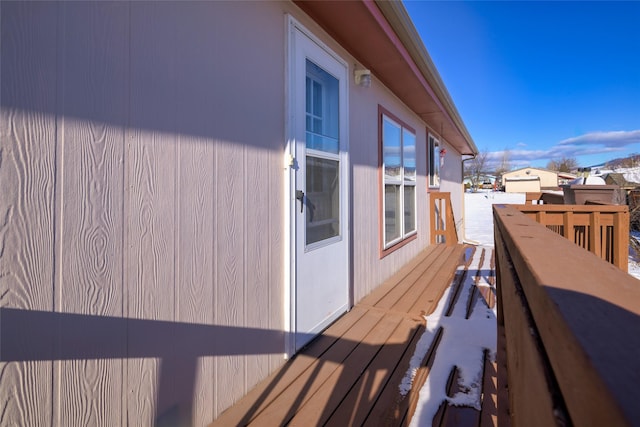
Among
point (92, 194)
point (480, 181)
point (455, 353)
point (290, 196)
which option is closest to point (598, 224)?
point (455, 353)

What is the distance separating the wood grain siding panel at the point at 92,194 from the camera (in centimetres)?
104

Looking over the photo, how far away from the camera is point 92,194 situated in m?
1.10

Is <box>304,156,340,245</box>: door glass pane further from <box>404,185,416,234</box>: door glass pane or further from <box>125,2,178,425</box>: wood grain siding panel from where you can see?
<box>404,185,416,234</box>: door glass pane

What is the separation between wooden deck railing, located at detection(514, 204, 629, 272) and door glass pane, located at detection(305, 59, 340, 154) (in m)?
1.64

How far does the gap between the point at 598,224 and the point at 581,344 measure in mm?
2929

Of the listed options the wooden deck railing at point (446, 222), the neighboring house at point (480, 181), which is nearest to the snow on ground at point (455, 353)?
the wooden deck railing at point (446, 222)

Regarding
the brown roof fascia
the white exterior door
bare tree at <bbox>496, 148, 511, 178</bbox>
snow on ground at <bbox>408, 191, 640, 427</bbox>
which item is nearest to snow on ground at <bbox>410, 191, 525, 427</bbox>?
snow on ground at <bbox>408, 191, 640, 427</bbox>

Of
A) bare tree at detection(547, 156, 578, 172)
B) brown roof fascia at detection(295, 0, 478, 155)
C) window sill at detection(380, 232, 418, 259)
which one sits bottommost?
window sill at detection(380, 232, 418, 259)

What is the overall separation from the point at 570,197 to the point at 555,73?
680 inches

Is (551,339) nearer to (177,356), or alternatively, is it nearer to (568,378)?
(568,378)

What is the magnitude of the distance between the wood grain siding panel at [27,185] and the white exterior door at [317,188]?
123 cm

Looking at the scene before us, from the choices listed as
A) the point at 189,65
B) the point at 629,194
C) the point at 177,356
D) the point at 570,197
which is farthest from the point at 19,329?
the point at 629,194

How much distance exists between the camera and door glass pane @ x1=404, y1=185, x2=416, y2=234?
15.3 feet

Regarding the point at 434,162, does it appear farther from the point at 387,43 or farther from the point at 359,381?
the point at 359,381
